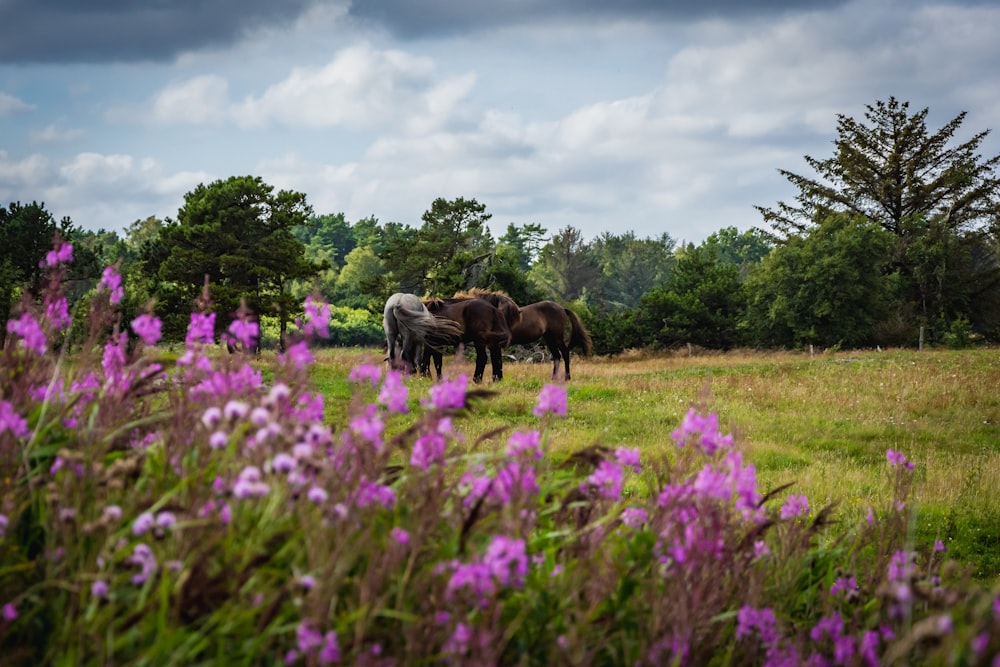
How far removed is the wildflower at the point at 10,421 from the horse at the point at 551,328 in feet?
61.1

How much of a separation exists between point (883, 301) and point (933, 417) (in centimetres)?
3265

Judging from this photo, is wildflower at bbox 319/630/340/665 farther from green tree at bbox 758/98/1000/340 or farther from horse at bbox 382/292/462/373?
green tree at bbox 758/98/1000/340

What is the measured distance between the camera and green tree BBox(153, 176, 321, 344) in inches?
1431

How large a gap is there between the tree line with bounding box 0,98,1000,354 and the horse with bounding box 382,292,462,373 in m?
12.2

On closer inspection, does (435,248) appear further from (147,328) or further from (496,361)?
(147,328)

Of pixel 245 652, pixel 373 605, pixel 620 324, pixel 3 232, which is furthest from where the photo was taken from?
pixel 620 324

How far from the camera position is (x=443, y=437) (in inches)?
129

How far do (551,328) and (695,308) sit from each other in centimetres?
2558

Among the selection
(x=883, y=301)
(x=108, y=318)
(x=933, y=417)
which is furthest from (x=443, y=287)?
(x=108, y=318)

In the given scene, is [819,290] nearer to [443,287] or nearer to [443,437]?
[443,287]

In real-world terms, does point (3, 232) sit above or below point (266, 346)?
above

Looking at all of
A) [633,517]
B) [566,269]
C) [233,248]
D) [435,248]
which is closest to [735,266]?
[435,248]

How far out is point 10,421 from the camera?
3.07 meters

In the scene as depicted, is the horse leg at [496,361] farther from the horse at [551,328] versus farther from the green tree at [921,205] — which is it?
the green tree at [921,205]
